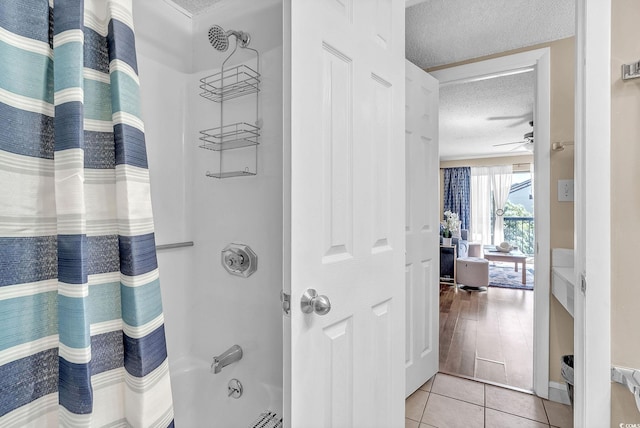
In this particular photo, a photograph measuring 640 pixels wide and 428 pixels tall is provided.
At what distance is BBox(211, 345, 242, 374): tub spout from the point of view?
4.61 ft

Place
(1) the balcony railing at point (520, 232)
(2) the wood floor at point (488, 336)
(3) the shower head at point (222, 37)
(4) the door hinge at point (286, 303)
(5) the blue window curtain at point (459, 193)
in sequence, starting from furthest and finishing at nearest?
(5) the blue window curtain at point (459, 193)
(1) the balcony railing at point (520, 232)
(2) the wood floor at point (488, 336)
(3) the shower head at point (222, 37)
(4) the door hinge at point (286, 303)

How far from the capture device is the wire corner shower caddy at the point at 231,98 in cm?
143

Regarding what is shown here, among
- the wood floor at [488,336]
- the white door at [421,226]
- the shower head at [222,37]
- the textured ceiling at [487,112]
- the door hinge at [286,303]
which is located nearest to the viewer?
the door hinge at [286,303]

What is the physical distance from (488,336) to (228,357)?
2759 mm

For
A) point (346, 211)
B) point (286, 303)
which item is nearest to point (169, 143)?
point (346, 211)

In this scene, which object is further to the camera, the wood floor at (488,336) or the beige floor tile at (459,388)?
A: the wood floor at (488,336)

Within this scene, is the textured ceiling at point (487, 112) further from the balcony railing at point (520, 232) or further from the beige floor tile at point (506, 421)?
the beige floor tile at point (506, 421)

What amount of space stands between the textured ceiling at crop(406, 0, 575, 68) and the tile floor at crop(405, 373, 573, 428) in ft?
7.97

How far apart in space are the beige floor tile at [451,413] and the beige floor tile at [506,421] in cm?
4

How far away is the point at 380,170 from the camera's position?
1260 mm

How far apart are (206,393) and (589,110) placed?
78.6 inches

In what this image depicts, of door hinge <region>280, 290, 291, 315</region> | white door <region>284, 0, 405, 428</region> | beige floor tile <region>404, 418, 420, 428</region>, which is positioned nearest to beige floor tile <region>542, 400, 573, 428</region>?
beige floor tile <region>404, 418, 420, 428</region>

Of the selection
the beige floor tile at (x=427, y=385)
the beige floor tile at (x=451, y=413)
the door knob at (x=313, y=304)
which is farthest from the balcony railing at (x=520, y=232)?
the door knob at (x=313, y=304)

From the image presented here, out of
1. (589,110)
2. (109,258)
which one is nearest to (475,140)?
(589,110)
